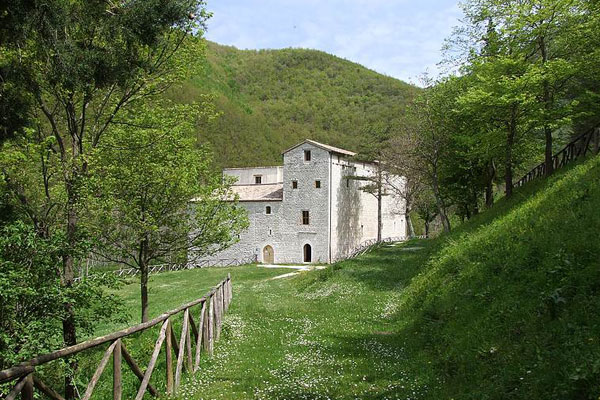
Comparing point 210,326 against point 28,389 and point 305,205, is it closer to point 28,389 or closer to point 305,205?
point 28,389

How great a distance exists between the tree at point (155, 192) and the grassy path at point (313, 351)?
332cm

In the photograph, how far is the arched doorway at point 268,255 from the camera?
45344 mm

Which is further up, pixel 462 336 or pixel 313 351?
pixel 462 336

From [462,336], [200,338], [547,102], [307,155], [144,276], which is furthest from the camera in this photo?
[307,155]

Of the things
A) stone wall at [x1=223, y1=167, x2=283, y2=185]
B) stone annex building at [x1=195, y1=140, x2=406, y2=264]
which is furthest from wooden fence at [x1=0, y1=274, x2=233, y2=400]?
stone wall at [x1=223, y1=167, x2=283, y2=185]

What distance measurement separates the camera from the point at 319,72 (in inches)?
5507

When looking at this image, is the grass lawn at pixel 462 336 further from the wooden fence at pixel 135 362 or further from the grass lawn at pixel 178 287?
the grass lawn at pixel 178 287

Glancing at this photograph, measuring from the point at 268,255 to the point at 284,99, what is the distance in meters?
90.9

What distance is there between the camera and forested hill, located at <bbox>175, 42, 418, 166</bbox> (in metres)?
90.0

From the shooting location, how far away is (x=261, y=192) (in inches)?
1874

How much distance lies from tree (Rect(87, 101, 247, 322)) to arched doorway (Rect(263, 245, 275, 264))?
1117 inches

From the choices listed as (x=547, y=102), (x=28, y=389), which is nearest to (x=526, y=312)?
(x=28, y=389)

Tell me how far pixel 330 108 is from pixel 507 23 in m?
100

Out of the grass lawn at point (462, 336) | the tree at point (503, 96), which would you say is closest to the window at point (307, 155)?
the tree at point (503, 96)
